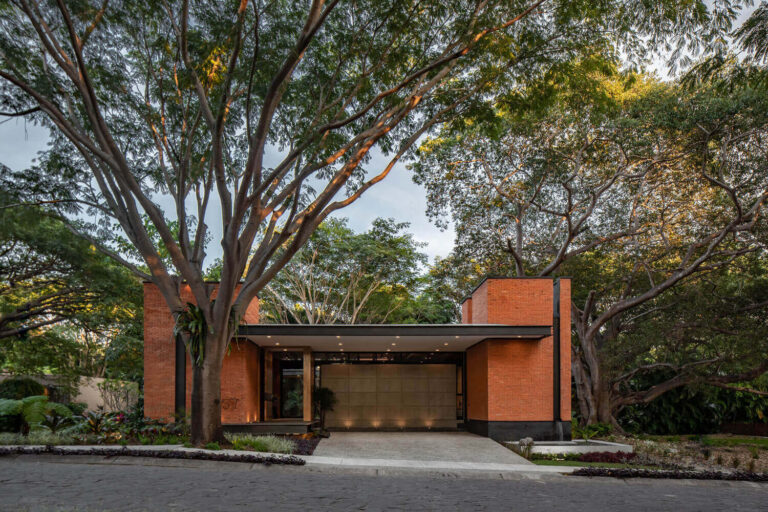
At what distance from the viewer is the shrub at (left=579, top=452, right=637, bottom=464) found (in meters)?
13.2

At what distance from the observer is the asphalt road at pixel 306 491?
7.63 meters

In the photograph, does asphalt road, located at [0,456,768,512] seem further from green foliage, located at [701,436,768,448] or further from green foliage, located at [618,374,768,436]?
green foliage, located at [618,374,768,436]

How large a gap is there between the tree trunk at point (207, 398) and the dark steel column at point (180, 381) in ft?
13.6

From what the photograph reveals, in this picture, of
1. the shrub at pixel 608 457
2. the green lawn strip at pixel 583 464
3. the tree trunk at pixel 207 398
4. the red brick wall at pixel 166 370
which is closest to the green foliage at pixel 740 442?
the shrub at pixel 608 457

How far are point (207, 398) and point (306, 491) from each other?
4.90m

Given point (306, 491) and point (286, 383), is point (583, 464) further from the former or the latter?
point (286, 383)

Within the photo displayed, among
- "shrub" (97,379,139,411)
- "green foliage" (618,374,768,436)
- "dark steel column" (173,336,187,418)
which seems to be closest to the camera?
"dark steel column" (173,336,187,418)

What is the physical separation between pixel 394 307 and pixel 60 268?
15959 mm

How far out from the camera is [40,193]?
14.5m

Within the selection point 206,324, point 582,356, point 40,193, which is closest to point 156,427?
point 206,324

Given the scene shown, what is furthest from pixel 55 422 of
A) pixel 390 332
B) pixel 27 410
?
pixel 390 332

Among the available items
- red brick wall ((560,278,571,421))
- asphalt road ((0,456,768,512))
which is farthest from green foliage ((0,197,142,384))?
red brick wall ((560,278,571,421))

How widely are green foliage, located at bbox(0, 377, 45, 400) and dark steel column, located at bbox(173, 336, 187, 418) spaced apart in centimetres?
502

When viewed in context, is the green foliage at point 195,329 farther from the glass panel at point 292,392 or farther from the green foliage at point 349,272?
the green foliage at point 349,272
